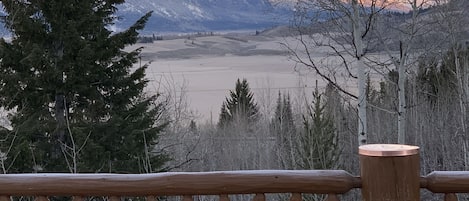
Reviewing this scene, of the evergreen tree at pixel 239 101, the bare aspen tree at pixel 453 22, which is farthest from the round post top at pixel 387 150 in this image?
the evergreen tree at pixel 239 101

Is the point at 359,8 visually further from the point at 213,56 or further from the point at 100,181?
the point at 213,56

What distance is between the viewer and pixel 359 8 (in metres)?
10.1

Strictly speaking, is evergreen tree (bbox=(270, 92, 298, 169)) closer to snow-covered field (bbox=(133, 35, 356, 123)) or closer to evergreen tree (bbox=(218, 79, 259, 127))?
snow-covered field (bbox=(133, 35, 356, 123))

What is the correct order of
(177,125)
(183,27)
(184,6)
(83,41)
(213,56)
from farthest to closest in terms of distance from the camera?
(184,6)
(183,27)
(213,56)
(177,125)
(83,41)

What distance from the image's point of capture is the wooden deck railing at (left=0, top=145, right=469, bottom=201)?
1735 mm

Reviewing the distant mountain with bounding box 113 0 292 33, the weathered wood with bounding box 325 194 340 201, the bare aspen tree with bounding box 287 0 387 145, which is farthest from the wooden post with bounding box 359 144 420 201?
the distant mountain with bounding box 113 0 292 33

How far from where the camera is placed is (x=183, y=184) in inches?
72.9

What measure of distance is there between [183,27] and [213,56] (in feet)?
24.5

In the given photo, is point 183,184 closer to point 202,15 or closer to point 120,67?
point 120,67

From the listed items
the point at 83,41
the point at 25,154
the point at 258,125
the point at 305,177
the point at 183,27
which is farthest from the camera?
the point at 183,27

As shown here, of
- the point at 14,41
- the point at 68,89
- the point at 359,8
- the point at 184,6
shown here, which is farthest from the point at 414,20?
the point at 184,6

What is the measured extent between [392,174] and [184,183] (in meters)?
0.67

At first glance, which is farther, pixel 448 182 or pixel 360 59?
pixel 360 59

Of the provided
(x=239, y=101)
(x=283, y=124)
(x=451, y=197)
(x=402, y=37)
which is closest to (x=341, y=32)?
(x=402, y=37)
